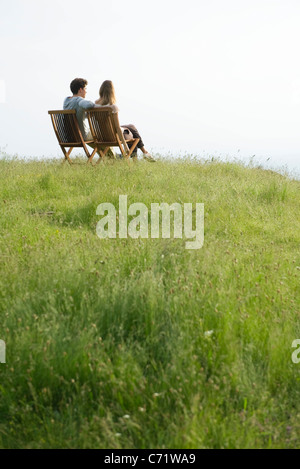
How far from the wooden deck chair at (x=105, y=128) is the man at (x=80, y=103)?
0.67ft

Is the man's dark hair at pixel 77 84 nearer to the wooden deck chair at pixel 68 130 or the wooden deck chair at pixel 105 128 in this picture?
the wooden deck chair at pixel 68 130

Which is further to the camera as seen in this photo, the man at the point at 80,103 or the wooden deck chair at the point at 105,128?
the man at the point at 80,103

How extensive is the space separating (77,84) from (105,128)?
136 centimetres

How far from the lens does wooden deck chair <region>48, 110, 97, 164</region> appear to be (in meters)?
9.12

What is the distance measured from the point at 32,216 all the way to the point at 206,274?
3.08 metres

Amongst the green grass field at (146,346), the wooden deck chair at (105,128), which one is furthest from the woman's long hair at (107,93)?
the green grass field at (146,346)

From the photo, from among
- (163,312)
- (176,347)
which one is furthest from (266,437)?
(163,312)

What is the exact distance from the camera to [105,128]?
8898 mm

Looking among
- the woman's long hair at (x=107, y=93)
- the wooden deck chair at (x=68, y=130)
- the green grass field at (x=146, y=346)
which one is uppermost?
the woman's long hair at (x=107, y=93)

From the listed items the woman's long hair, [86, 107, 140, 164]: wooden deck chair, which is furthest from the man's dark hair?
[86, 107, 140, 164]: wooden deck chair

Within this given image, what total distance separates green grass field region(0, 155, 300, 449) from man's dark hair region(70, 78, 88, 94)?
18.7 feet

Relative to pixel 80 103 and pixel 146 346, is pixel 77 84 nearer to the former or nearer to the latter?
pixel 80 103

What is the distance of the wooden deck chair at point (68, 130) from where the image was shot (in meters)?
9.12

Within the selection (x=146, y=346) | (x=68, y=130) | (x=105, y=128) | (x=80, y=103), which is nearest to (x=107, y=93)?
(x=80, y=103)
